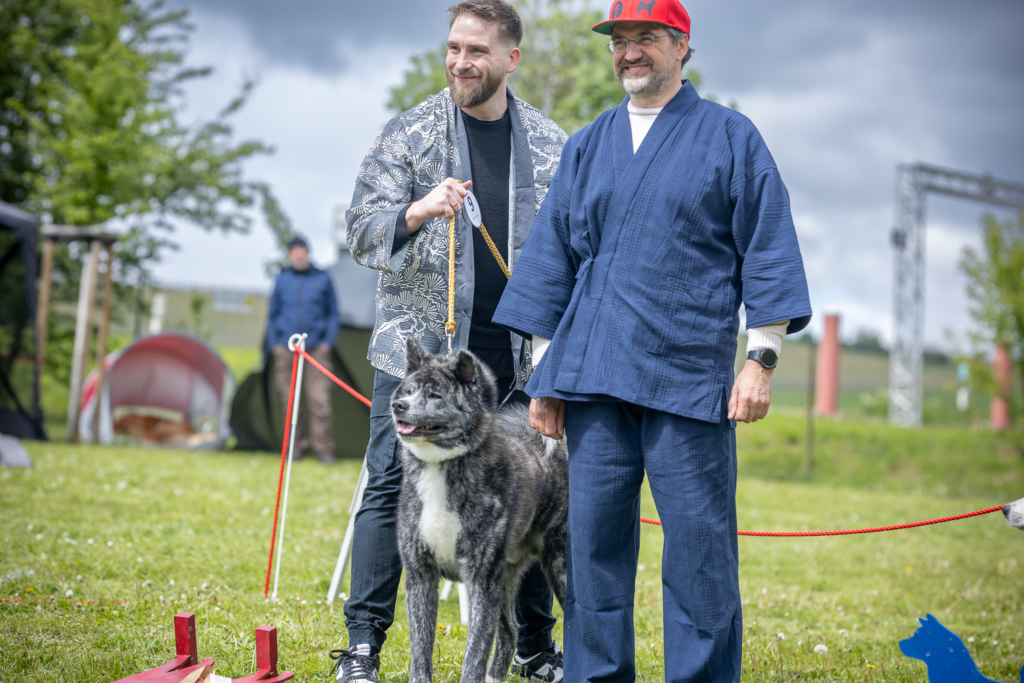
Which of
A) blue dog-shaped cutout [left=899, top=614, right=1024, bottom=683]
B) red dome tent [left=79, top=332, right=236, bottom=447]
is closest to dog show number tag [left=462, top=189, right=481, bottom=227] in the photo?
blue dog-shaped cutout [left=899, top=614, right=1024, bottom=683]

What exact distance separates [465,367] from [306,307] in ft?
25.4

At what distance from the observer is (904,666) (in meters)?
3.54

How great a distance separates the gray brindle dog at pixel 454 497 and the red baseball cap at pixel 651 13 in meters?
1.10

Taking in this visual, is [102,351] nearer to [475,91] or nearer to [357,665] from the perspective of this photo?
[357,665]

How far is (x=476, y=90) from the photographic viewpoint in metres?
2.88

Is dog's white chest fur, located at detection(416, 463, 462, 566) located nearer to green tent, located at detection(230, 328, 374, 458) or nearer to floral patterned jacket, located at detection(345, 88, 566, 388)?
floral patterned jacket, located at detection(345, 88, 566, 388)

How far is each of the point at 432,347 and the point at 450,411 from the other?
393 mm

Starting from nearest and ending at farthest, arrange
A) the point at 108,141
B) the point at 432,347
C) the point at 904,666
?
the point at 432,347 → the point at 904,666 → the point at 108,141

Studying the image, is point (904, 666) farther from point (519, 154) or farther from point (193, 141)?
point (193, 141)

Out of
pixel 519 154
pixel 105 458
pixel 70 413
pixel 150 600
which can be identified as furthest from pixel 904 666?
pixel 70 413

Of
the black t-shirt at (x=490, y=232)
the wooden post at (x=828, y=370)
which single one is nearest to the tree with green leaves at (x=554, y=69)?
the wooden post at (x=828, y=370)

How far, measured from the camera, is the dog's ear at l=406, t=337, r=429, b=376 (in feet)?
8.73

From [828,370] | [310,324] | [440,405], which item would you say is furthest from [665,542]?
[828,370]

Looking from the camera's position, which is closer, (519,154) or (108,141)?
(519,154)
